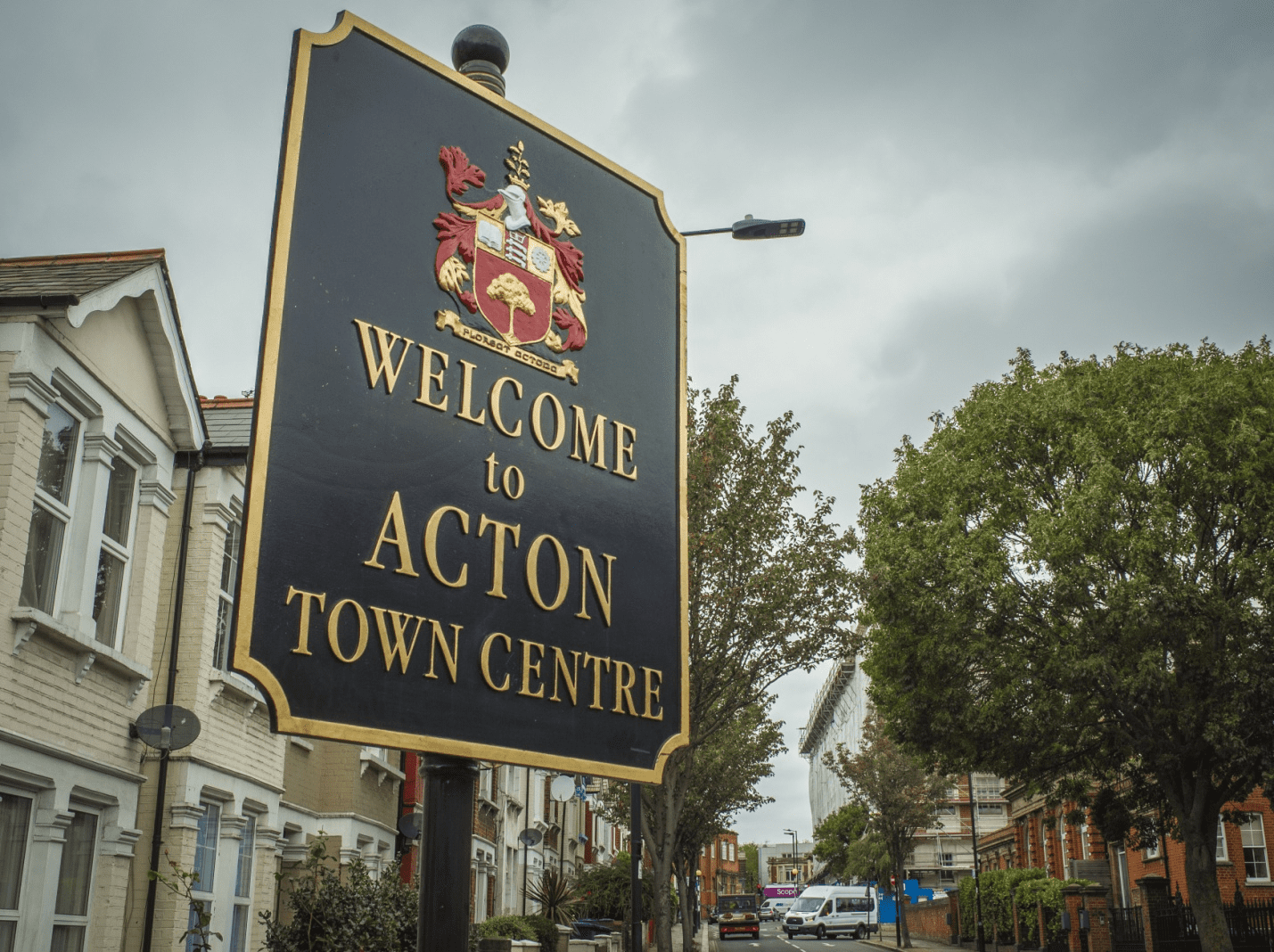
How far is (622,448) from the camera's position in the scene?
14.0 feet

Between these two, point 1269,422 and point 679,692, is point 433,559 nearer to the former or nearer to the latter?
point 679,692

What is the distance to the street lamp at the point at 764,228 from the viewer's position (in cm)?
639

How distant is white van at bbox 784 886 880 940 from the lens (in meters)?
62.9

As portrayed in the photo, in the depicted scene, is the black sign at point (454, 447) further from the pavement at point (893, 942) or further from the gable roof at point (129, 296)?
the pavement at point (893, 942)

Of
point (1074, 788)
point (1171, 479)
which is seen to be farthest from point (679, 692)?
point (1074, 788)

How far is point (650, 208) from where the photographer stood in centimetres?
477

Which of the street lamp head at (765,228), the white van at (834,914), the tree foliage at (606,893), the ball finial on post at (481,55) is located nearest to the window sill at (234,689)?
the street lamp head at (765,228)

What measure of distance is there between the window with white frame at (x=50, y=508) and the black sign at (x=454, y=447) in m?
8.56

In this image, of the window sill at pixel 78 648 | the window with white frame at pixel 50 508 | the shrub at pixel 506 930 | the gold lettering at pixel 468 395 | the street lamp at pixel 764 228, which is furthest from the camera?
the shrub at pixel 506 930

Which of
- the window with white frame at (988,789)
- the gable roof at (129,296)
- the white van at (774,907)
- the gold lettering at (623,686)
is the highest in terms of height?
the gable roof at (129,296)

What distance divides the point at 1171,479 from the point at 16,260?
21.1 meters

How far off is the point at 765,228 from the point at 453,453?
343 centimetres

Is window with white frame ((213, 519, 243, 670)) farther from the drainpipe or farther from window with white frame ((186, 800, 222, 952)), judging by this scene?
window with white frame ((186, 800, 222, 952))

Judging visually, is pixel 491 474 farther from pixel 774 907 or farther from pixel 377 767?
pixel 774 907
